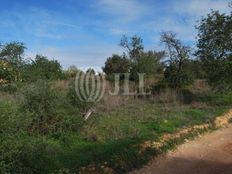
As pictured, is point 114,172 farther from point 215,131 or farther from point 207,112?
point 207,112

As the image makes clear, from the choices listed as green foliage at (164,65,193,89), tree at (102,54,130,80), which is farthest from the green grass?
tree at (102,54,130,80)

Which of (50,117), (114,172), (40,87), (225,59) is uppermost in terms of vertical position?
(225,59)

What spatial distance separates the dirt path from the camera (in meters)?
9.88

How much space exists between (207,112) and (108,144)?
697 cm

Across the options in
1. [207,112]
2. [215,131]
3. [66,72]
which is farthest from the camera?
[66,72]

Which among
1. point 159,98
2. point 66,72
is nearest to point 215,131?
point 159,98

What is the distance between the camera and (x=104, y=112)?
52.7 ft

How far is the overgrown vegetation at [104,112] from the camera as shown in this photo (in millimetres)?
9219

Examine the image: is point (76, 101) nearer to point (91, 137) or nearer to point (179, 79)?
point (91, 137)

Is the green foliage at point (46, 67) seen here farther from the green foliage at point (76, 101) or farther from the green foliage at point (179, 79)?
the green foliage at point (76, 101)

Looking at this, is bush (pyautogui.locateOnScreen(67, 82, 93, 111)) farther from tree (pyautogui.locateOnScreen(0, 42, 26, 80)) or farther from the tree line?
tree (pyautogui.locateOnScreen(0, 42, 26, 80))

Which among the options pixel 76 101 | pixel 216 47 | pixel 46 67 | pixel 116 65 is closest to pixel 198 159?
pixel 76 101

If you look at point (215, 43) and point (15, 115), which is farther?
point (215, 43)

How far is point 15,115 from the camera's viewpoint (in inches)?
363
